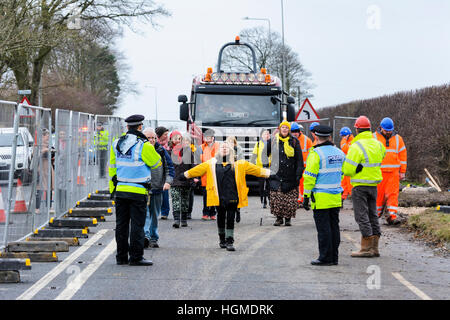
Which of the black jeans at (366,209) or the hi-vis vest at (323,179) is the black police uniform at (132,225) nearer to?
the hi-vis vest at (323,179)

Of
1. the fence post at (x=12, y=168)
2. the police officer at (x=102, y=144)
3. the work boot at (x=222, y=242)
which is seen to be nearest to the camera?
the fence post at (x=12, y=168)

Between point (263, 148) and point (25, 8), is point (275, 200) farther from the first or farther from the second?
point (25, 8)

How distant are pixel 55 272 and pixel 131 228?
1285 millimetres

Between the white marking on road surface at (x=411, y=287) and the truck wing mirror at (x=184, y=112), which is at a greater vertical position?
the truck wing mirror at (x=184, y=112)

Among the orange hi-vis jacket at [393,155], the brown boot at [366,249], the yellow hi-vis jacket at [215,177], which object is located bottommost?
the brown boot at [366,249]

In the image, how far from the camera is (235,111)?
21.9 metres

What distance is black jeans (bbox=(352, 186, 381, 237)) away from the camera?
11.4 metres

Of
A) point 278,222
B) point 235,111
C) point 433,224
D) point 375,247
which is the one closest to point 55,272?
point 375,247

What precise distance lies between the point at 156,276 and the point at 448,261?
4245 millimetres

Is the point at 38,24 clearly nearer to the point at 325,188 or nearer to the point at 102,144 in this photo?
the point at 102,144

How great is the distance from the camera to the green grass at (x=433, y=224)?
41.6 feet

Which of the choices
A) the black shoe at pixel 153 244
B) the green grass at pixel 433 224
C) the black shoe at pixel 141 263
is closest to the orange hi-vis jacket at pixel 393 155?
the green grass at pixel 433 224

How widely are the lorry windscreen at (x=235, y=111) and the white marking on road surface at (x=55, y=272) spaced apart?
9.29m
